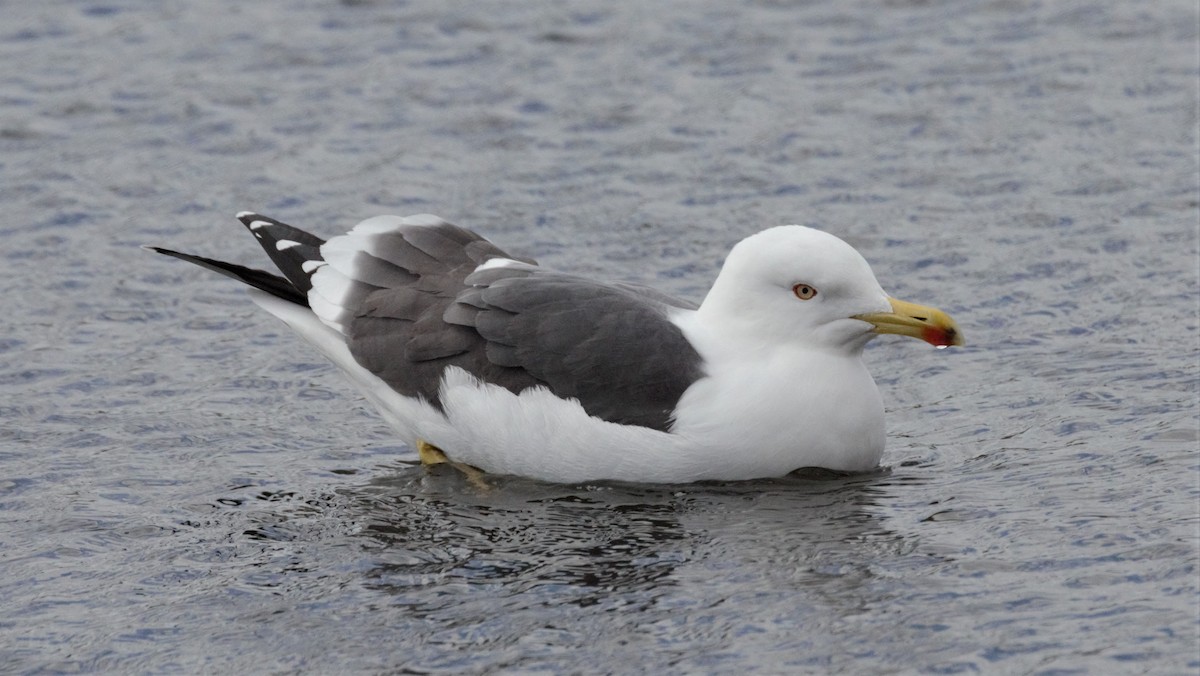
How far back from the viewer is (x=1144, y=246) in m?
11.7

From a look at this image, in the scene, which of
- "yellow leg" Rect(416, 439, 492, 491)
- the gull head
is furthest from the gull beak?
"yellow leg" Rect(416, 439, 492, 491)

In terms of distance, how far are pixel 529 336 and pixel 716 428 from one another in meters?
1.03

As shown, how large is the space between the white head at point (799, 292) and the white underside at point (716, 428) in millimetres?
123

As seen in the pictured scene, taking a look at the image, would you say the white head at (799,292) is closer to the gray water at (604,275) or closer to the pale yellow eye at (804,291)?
the pale yellow eye at (804,291)

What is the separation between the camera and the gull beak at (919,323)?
8.81 metres

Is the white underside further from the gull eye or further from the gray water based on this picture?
the gull eye

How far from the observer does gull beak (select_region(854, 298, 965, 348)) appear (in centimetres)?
881

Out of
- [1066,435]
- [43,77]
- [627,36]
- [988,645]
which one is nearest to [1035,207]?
[1066,435]

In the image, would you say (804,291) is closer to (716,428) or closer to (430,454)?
(716,428)

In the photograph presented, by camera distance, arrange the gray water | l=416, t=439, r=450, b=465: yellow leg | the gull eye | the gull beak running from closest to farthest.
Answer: the gray water, the gull beak, the gull eye, l=416, t=439, r=450, b=465: yellow leg

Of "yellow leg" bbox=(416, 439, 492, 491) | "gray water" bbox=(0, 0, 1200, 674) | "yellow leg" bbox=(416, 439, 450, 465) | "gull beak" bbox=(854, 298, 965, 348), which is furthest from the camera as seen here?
"yellow leg" bbox=(416, 439, 450, 465)

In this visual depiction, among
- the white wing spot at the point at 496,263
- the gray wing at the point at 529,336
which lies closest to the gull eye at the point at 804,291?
the gray wing at the point at 529,336

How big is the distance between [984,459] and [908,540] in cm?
109

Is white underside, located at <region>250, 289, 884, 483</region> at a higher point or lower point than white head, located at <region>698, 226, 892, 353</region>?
lower
